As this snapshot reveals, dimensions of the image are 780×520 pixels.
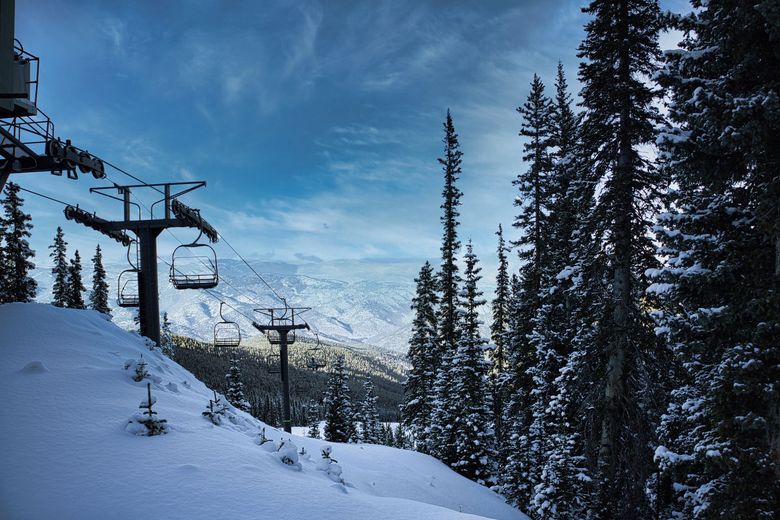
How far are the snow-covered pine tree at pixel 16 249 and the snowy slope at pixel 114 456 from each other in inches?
1120

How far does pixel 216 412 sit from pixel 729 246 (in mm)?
11571

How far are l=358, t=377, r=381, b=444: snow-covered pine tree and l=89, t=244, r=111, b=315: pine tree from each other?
96.6 feet

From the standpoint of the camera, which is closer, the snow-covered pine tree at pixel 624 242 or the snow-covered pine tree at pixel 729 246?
the snow-covered pine tree at pixel 729 246

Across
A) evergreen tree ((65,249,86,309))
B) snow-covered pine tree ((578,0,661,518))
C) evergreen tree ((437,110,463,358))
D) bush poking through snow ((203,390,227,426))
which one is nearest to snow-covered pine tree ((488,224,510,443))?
evergreen tree ((437,110,463,358))

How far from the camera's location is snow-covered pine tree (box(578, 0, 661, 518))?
11.9 metres

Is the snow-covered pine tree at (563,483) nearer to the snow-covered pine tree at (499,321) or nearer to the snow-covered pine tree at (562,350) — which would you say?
the snow-covered pine tree at (562,350)

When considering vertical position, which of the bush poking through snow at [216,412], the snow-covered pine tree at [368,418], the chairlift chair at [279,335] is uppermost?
the chairlift chair at [279,335]

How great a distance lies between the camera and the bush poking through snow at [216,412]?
7488 millimetres

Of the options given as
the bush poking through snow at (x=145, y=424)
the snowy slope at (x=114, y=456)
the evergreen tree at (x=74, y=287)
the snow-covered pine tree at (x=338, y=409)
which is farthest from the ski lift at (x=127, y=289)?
the evergreen tree at (x=74, y=287)

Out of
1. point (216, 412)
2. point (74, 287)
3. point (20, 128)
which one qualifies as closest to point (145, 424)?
point (216, 412)

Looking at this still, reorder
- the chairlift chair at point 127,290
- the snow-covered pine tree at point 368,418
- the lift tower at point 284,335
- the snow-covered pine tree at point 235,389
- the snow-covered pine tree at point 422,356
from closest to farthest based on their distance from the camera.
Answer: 1. the chairlift chair at point 127,290
2. the lift tower at point 284,335
3. the snow-covered pine tree at point 422,356
4. the snow-covered pine tree at point 235,389
5. the snow-covered pine tree at point 368,418

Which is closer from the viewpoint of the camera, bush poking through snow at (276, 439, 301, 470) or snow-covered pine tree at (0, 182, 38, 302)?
bush poking through snow at (276, 439, 301, 470)

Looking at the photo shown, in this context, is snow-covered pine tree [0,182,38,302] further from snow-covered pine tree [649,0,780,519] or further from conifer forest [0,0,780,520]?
snow-covered pine tree [649,0,780,519]

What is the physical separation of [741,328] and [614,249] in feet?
13.3
